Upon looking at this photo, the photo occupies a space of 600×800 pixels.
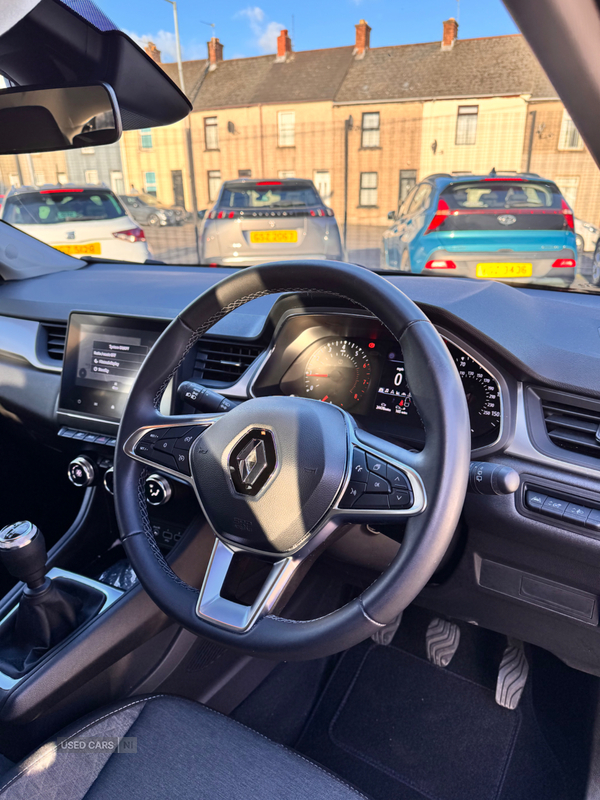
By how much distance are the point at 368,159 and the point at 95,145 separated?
46.9ft

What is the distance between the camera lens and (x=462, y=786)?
1.66m

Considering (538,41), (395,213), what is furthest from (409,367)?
A: (395,213)

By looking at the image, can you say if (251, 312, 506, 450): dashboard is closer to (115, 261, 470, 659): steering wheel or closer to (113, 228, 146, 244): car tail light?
(115, 261, 470, 659): steering wheel

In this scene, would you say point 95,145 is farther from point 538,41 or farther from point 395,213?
point 395,213

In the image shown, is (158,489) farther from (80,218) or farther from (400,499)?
(80,218)

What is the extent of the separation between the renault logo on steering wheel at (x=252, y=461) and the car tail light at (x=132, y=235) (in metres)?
3.58

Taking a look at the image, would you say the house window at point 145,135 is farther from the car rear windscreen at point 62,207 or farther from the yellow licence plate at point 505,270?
the yellow licence plate at point 505,270

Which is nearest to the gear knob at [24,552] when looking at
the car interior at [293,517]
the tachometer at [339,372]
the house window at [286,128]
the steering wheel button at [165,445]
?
the car interior at [293,517]

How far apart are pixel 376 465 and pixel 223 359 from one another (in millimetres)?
851

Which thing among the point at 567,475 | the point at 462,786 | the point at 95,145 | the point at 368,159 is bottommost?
the point at 462,786

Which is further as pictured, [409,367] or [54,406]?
[54,406]

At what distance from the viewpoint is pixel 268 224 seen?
4785mm

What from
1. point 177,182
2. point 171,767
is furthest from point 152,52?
point 177,182

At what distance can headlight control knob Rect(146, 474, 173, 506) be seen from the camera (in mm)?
1570
